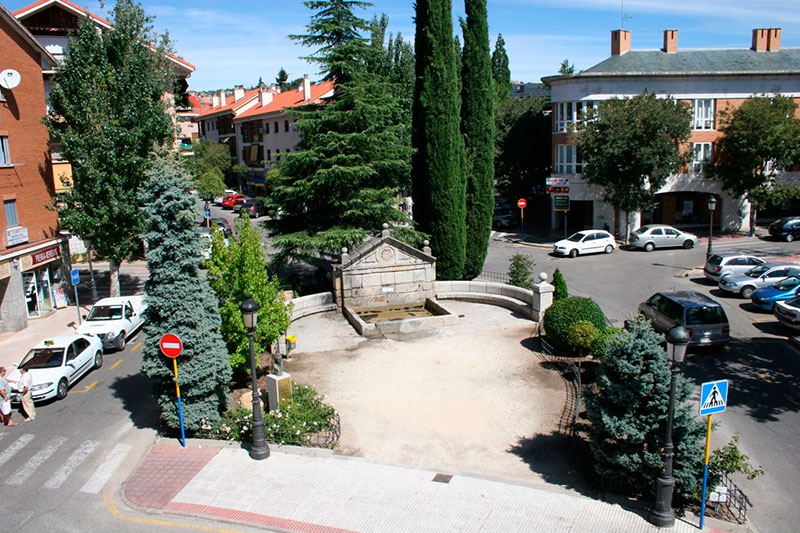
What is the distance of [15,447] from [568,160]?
119ft

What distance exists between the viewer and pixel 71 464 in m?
13.4

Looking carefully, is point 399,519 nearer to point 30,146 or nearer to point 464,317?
point 464,317

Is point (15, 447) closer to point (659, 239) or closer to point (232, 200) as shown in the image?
point (659, 239)

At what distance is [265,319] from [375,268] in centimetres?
847

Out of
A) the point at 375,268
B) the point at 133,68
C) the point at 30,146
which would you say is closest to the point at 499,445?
the point at 375,268

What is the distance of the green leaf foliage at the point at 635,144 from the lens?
3688 centimetres

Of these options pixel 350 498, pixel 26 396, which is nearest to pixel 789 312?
pixel 350 498

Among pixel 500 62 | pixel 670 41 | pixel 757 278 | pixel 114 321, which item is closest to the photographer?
pixel 114 321

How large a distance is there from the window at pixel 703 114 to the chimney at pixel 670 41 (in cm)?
463

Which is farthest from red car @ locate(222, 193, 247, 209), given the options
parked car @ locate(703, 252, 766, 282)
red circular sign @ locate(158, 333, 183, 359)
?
red circular sign @ locate(158, 333, 183, 359)

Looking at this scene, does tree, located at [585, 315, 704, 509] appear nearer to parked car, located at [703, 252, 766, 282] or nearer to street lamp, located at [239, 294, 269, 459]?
street lamp, located at [239, 294, 269, 459]

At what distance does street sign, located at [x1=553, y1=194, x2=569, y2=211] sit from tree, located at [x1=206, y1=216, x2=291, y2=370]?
28.9m

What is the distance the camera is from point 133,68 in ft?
84.5

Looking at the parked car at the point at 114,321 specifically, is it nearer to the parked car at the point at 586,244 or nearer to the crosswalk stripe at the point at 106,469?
the crosswalk stripe at the point at 106,469
